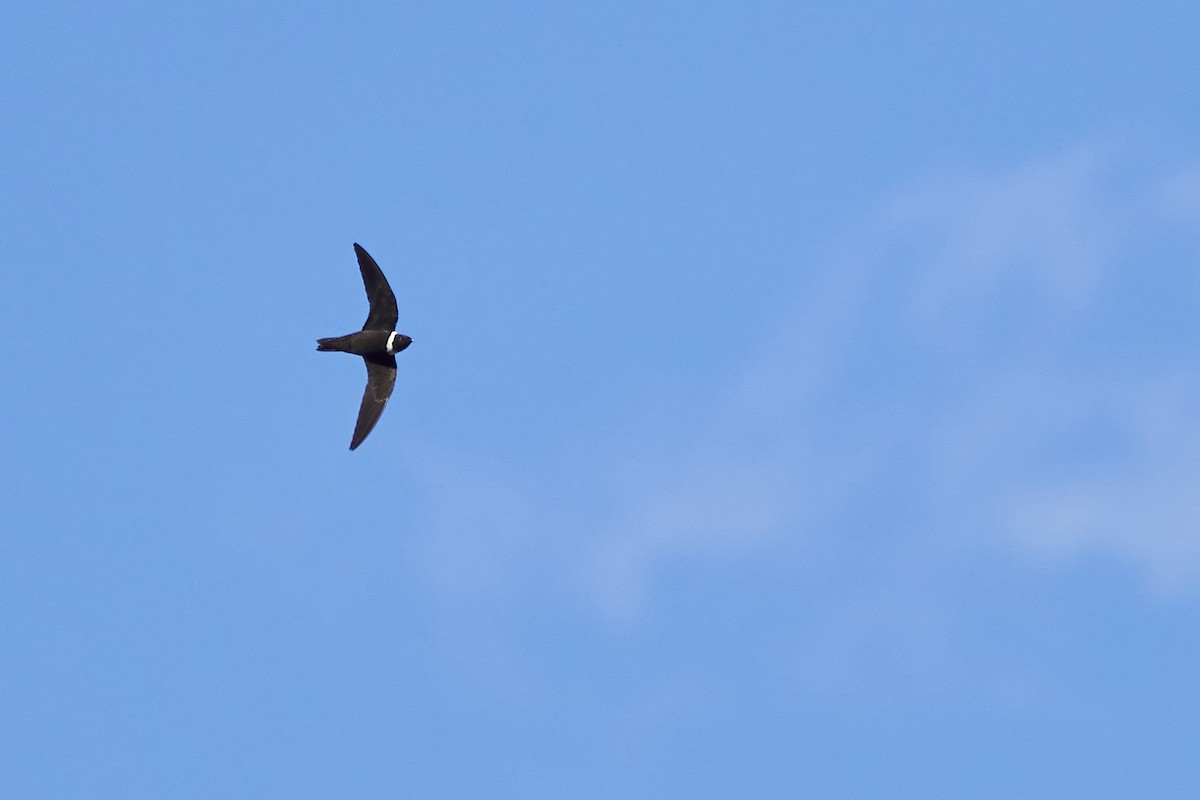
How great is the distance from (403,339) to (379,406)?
2202 mm

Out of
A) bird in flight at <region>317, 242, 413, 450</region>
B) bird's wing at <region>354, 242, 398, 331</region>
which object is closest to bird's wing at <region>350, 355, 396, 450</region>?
bird in flight at <region>317, 242, 413, 450</region>

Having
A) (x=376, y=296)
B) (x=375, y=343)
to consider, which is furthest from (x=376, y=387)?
(x=376, y=296)

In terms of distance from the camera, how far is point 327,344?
6238 centimetres

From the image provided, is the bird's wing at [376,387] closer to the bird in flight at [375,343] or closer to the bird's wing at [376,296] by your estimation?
the bird in flight at [375,343]

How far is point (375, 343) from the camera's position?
62344mm

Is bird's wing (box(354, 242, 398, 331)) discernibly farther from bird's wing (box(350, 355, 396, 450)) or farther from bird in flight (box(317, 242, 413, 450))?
bird's wing (box(350, 355, 396, 450))

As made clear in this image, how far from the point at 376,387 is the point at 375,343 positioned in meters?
1.39

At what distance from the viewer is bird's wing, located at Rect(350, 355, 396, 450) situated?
206 ft

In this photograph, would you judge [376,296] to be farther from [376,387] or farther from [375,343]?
[376,387]

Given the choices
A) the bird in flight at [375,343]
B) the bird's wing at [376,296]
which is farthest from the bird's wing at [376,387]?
the bird's wing at [376,296]

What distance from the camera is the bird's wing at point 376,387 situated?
62.8 m

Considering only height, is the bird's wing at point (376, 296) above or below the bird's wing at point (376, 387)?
above

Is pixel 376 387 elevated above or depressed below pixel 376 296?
below

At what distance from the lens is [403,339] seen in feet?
204
